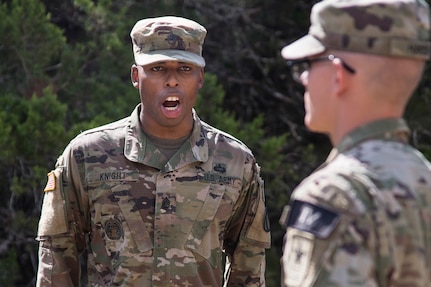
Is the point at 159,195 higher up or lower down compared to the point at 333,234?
lower down

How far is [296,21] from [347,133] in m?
6.96

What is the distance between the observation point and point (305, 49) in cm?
296

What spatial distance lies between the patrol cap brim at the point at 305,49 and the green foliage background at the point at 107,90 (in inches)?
177

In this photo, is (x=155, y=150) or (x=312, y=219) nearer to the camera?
(x=312, y=219)

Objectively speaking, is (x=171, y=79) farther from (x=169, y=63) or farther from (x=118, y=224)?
(x=118, y=224)

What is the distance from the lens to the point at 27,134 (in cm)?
749

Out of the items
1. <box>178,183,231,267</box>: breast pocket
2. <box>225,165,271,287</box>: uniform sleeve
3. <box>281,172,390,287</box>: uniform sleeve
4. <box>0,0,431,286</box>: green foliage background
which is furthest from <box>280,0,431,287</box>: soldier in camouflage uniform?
<box>0,0,431,286</box>: green foliage background

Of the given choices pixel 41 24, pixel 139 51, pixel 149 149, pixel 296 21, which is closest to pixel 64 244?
pixel 149 149

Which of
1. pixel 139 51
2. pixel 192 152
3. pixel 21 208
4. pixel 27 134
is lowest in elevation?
pixel 21 208

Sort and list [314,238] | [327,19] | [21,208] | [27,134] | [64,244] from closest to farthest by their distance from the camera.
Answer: [314,238] < [327,19] < [64,244] < [27,134] < [21,208]

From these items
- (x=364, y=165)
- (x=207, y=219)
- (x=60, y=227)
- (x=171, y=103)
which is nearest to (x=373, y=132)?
(x=364, y=165)

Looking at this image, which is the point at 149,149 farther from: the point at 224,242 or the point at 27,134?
the point at 27,134

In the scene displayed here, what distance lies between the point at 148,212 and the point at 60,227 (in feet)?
1.27

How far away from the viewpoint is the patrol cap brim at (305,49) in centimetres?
292
